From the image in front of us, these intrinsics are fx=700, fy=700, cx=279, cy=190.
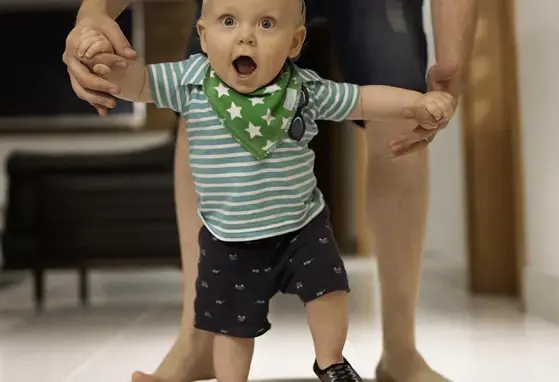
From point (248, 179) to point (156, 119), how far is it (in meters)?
2.68

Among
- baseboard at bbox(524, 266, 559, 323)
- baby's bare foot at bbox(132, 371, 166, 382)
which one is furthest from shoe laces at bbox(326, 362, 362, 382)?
baseboard at bbox(524, 266, 559, 323)

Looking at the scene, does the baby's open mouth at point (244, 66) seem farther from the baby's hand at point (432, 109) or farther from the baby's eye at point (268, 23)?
the baby's hand at point (432, 109)

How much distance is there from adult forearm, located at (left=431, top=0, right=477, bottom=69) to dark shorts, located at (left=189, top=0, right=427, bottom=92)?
0.04 meters

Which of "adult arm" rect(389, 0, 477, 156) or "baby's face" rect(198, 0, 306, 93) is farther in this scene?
"adult arm" rect(389, 0, 477, 156)

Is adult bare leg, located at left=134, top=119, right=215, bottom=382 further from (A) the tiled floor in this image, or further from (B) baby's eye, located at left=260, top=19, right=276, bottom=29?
(B) baby's eye, located at left=260, top=19, right=276, bottom=29

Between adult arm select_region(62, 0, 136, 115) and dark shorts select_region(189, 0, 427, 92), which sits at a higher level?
dark shorts select_region(189, 0, 427, 92)

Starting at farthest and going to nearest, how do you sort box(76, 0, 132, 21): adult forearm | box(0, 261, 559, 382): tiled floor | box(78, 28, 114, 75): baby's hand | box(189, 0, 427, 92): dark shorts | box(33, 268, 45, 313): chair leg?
box(33, 268, 45, 313): chair leg, box(0, 261, 559, 382): tiled floor, box(189, 0, 427, 92): dark shorts, box(76, 0, 132, 21): adult forearm, box(78, 28, 114, 75): baby's hand

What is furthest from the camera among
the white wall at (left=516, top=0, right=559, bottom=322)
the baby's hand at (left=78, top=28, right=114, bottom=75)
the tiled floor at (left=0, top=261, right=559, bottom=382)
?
the white wall at (left=516, top=0, right=559, bottom=322)

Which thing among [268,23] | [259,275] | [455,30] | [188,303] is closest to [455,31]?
[455,30]

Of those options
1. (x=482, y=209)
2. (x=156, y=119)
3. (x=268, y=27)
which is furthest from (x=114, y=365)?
(x=156, y=119)

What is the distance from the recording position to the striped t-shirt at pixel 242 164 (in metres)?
0.72

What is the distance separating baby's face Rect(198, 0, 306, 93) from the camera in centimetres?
70

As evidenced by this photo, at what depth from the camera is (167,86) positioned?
736mm

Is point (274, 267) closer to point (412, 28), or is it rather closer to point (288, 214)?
point (288, 214)
